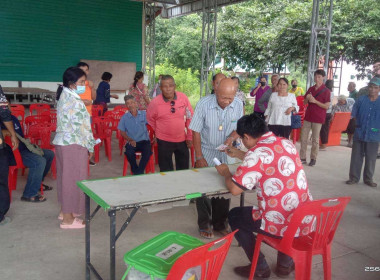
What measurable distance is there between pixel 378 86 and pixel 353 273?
3.05 meters

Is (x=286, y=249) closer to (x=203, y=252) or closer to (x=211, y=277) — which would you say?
(x=211, y=277)

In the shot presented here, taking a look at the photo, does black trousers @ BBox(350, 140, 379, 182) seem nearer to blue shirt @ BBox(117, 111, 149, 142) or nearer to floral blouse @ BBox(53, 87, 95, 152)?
blue shirt @ BBox(117, 111, 149, 142)

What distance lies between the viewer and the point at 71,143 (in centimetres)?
337

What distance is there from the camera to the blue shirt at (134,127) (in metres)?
4.96

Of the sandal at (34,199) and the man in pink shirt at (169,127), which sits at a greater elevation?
the man in pink shirt at (169,127)

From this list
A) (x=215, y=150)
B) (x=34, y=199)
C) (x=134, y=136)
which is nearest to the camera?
(x=215, y=150)

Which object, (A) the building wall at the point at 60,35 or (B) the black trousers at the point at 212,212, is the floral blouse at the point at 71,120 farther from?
(A) the building wall at the point at 60,35

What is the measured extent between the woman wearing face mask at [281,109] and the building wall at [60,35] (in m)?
10.2

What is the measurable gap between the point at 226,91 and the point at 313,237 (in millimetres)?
1437

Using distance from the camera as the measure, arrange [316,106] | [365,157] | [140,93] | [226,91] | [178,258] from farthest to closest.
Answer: [140,93]
[316,106]
[365,157]
[226,91]
[178,258]

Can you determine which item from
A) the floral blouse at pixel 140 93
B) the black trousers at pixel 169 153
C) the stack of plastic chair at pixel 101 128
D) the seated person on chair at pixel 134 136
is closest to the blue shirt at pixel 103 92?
the floral blouse at pixel 140 93

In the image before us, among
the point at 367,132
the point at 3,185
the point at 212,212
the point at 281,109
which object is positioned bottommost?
the point at 212,212

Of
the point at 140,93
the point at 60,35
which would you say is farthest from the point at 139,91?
the point at 60,35

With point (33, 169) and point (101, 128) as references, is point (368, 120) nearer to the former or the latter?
point (101, 128)
